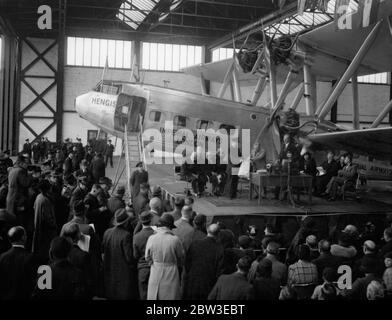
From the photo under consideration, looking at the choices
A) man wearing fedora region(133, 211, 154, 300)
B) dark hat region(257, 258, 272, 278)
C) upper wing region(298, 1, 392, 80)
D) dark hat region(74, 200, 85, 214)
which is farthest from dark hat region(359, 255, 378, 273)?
upper wing region(298, 1, 392, 80)

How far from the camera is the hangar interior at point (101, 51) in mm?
32906

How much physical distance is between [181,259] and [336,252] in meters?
2.32

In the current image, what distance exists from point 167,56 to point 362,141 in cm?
2732

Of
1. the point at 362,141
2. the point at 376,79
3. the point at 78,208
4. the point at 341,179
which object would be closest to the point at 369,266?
the point at 78,208

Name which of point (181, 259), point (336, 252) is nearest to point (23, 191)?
point (181, 259)

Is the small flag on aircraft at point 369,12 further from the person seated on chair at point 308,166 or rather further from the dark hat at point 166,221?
the dark hat at point 166,221

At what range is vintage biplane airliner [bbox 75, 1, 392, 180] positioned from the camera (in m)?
14.9

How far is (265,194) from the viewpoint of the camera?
1369 cm

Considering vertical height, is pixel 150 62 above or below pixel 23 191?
above

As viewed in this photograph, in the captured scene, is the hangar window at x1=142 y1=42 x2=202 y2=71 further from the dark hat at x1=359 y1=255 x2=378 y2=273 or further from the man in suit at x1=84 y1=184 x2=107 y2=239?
the dark hat at x1=359 y1=255 x2=378 y2=273

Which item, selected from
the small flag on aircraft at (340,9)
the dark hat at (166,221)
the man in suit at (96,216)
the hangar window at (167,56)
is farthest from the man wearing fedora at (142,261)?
the hangar window at (167,56)

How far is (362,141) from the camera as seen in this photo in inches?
531

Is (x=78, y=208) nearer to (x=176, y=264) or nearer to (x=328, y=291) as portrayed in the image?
(x=176, y=264)
